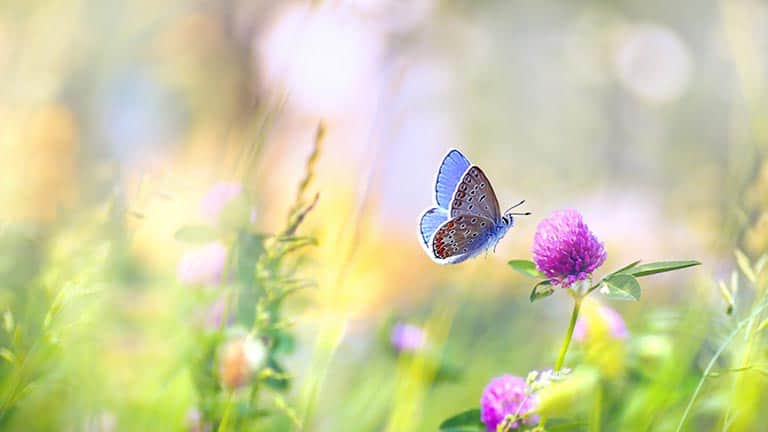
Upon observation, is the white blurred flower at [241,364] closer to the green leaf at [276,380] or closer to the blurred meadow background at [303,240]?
the blurred meadow background at [303,240]

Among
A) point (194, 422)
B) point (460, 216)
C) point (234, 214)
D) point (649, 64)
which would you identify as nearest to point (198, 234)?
point (234, 214)

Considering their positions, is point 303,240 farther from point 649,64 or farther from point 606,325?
point 649,64

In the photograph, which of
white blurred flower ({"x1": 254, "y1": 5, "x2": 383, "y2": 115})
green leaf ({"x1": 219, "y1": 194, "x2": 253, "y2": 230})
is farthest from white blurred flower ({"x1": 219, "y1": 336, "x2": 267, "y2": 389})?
white blurred flower ({"x1": 254, "y1": 5, "x2": 383, "y2": 115})

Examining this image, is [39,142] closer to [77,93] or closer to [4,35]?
[4,35]

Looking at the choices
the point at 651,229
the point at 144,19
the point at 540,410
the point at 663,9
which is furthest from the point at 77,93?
the point at 663,9

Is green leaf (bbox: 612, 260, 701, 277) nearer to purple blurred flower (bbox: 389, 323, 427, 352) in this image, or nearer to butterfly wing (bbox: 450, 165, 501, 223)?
butterfly wing (bbox: 450, 165, 501, 223)
